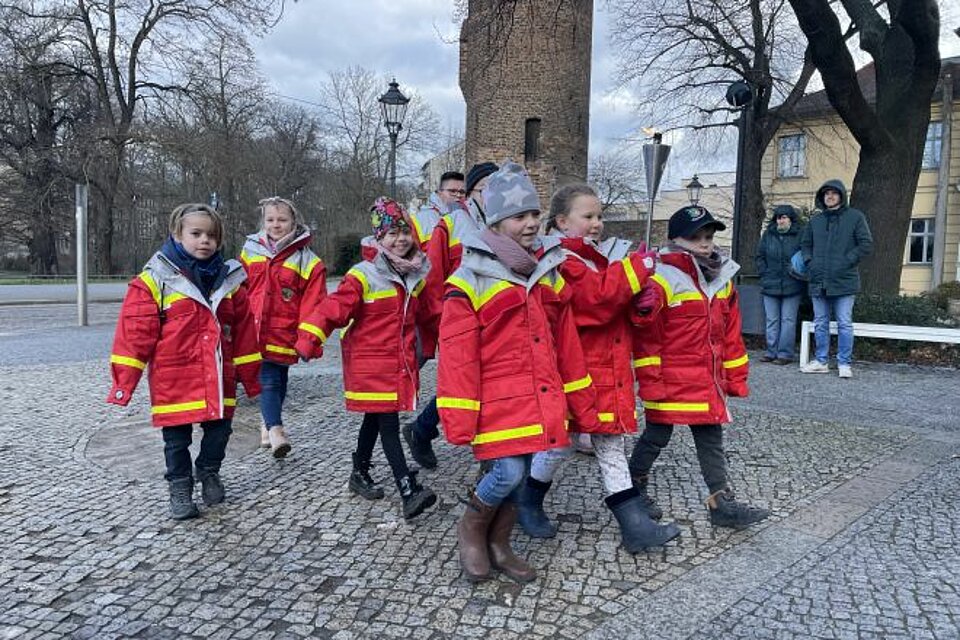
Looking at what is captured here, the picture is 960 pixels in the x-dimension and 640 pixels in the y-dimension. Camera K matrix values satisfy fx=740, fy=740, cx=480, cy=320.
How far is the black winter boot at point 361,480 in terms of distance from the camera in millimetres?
4062

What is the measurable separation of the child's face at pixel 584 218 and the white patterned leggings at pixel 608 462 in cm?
95

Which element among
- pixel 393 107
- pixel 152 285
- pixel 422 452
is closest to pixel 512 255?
pixel 152 285

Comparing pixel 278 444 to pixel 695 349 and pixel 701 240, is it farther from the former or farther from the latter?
pixel 701 240

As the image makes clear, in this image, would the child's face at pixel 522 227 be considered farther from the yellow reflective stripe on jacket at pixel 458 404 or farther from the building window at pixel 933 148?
the building window at pixel 933 148

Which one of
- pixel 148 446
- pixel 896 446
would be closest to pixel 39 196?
pixel 148 446

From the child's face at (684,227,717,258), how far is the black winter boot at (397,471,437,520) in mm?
1782

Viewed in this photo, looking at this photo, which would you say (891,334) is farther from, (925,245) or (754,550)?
(925,245)

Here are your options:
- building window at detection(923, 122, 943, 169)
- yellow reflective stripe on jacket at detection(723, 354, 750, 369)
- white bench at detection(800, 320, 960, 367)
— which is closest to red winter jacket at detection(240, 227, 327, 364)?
yellow reflective stripe on jacket at detection(723, 354, 750, 369)

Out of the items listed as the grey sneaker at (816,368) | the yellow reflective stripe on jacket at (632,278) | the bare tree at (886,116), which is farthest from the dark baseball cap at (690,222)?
the bare tree at (886,116)

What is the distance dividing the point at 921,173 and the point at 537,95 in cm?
1706

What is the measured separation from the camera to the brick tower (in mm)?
19094

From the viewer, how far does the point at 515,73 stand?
19453 mm

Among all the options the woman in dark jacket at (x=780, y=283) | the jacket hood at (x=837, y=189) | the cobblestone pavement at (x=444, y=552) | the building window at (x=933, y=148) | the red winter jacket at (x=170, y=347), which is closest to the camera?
the cobblestone pavement at (x=444, y=552)

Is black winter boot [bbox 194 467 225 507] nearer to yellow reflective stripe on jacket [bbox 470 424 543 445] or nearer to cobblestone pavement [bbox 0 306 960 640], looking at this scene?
cobblestone pavement [bbox 0 306 960 640]
